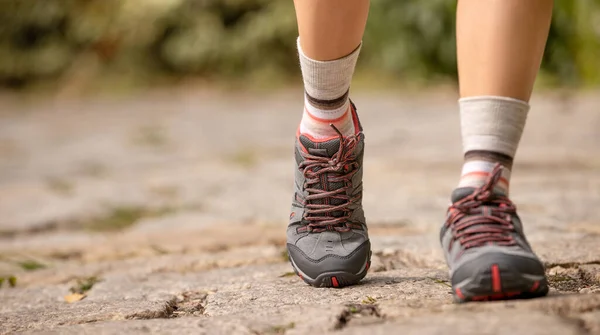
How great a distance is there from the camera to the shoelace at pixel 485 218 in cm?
102

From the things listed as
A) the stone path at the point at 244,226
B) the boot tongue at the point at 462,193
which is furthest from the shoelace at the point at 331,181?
the boot tongue at the point at 462,193

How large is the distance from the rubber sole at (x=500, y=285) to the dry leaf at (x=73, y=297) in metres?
0.80

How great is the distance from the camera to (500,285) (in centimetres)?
96

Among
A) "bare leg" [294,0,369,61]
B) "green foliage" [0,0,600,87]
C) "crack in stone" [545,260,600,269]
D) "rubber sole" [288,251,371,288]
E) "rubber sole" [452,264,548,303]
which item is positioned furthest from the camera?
"green foliage" [0,0,600,87]

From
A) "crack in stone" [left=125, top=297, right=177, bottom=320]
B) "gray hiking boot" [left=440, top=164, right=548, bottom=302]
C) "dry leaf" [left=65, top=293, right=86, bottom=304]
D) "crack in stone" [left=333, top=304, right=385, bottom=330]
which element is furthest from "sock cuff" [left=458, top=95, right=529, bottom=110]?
"dry leaf" [left=65, top=293, right=86, bottom=304]

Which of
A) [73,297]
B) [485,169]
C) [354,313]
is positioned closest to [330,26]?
[485,169]

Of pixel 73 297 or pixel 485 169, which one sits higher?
pixel 485 169

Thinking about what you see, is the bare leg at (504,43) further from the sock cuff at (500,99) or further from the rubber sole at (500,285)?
the rubber sole at (500,285)

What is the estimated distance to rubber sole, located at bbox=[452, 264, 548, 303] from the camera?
0.96 metres

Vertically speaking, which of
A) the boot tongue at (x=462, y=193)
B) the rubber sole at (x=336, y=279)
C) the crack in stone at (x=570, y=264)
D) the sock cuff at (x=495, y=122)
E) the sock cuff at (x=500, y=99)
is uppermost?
the sock cuff at (x=500, y=99)

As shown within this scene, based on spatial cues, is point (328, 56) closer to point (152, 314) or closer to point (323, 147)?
point (323, 147)

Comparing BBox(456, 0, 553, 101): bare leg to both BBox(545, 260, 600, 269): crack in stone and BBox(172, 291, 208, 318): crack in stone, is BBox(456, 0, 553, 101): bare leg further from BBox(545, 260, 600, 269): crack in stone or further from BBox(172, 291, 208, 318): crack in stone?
BBox(172, 291, 208, 318): crack in stone

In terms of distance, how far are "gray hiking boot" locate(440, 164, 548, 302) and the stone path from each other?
0.03 m

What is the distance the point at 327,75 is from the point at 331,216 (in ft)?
0.83
